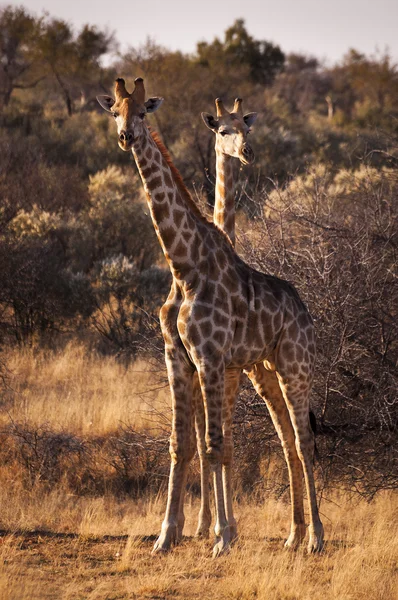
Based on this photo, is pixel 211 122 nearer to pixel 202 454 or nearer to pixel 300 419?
pixel 300 419

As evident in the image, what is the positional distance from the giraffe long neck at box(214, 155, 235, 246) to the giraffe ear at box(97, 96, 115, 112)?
122cm

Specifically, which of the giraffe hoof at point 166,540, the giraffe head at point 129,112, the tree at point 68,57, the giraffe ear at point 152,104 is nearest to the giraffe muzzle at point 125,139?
the giraffe head at point 129,112

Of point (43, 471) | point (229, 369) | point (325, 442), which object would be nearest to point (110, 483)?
point (43, 471)

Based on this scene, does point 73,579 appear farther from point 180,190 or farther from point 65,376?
point 65,376

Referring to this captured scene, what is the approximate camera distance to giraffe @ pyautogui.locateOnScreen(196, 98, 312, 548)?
21.4 feet

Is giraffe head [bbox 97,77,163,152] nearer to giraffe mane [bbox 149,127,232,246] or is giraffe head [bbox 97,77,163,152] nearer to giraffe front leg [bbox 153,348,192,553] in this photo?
giraffe mane [bbox 149,127,232,246]

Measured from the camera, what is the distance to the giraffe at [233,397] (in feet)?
21.4

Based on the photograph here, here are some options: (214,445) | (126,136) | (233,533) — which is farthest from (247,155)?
(233,533)

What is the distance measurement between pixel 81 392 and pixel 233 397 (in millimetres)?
4467

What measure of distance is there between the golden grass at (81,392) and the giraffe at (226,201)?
8.12ft

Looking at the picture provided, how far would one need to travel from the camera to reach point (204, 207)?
9.58m

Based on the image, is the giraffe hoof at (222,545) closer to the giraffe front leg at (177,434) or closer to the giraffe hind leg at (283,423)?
the giraffe front leg at (177,434)

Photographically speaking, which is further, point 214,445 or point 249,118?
point 249,118

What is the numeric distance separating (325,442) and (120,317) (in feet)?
19.7
